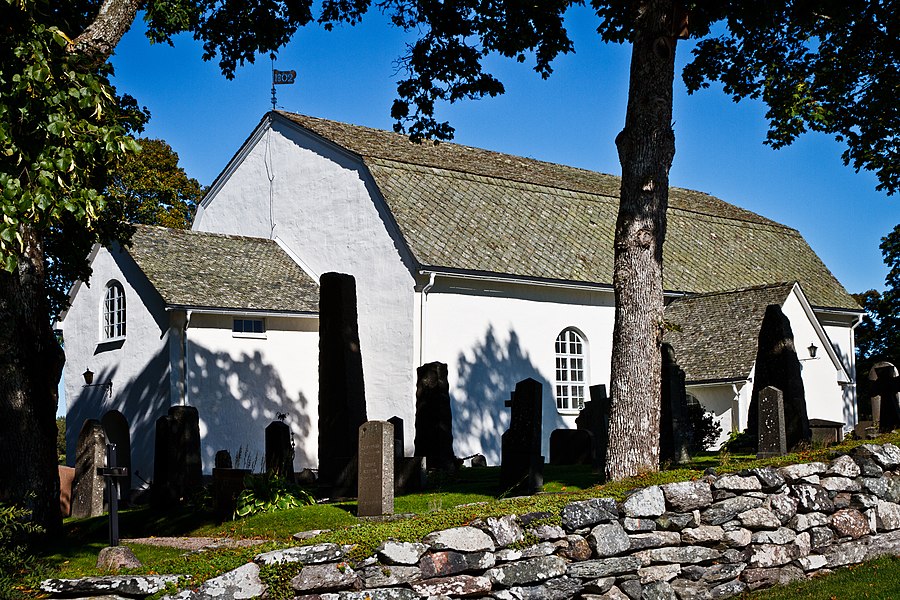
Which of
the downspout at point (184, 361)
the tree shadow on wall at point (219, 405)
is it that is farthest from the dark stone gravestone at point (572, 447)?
the downspout at point (184, 361)

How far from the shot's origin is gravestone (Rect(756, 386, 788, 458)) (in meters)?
14.2

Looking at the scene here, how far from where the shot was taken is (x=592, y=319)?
1041 inches

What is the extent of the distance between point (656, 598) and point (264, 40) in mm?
10937

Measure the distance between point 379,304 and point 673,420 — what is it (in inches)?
363

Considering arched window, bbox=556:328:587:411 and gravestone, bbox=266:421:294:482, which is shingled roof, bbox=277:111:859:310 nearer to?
arched window, bbox=556:328:587:411

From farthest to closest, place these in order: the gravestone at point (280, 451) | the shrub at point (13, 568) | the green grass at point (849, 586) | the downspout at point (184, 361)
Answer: the downspout at point (184, 361) < the gravestone at point (280, 451) < the green grass at point (849, 586) < the shrub at point (13, 568)

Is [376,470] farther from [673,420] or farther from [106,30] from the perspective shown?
[673,420]

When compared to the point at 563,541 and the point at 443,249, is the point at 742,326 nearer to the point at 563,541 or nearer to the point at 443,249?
the point at 443,249

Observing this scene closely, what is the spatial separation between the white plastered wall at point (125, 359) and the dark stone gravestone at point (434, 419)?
6.78 m

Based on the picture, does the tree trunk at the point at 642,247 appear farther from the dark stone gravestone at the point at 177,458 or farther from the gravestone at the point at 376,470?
the dark stone gravestone at the point at 177,458

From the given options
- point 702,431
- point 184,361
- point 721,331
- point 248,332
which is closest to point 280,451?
point 184,361

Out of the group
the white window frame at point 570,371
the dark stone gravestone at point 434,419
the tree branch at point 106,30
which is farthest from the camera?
the white window frame at point 570,371

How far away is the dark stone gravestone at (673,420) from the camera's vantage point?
1686cm

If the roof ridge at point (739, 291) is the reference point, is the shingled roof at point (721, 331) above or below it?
below
